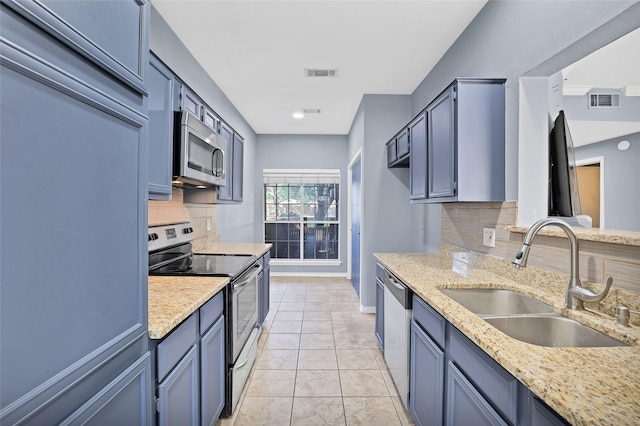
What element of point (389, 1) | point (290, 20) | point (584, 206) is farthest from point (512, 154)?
point (290, 20)

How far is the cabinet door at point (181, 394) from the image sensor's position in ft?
3.67

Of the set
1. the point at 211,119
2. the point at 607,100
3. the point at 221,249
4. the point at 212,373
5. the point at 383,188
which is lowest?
the point at 212,373

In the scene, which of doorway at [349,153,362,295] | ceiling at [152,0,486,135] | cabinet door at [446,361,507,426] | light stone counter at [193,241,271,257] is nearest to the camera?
cabinet door at [446,361,507,426]

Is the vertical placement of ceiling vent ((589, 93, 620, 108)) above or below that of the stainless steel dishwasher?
above

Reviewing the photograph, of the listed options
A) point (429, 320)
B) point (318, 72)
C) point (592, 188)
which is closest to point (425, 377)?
point (429, 320)

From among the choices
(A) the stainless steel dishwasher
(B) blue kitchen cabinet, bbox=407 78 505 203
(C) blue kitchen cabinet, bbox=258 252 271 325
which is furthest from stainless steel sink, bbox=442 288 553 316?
(C) blue kitchen cabinet, bbox=258 252 271 325

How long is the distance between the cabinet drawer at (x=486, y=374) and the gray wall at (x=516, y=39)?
1065 mm

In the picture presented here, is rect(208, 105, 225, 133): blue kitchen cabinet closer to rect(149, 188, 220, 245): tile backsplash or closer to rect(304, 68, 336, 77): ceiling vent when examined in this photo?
rect(149, 188, 220, 245): tile backsplash

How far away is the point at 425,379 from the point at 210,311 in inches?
46.7

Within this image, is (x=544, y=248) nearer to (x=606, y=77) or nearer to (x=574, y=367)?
(x=574, y=367)

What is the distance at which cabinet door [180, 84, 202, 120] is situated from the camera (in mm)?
1836

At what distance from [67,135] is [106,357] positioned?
0.60 m

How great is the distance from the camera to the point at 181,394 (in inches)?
49.7

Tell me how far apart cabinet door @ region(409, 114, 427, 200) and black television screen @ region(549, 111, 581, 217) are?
80 cm
